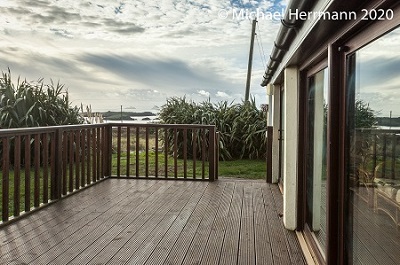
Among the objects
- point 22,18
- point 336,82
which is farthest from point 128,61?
point 336,82

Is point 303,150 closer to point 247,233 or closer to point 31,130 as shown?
point 247,233

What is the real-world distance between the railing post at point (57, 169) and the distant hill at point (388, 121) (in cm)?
→ 385

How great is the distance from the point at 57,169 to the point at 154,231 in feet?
6.07

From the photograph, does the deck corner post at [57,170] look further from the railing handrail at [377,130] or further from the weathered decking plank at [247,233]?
the railing handrail at [377,130]

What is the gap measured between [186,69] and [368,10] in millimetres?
10729

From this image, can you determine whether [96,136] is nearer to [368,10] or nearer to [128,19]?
[128,19]

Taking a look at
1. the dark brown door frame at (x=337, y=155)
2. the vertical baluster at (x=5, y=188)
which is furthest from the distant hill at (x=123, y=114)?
the dark brown door frame at (x=337, y=155)

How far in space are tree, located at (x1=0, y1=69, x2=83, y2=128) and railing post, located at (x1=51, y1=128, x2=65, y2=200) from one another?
3.14 meters

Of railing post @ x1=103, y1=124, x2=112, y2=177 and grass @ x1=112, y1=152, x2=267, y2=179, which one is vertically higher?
railing post @ x1=103, y1=124, x2=112, y2=177

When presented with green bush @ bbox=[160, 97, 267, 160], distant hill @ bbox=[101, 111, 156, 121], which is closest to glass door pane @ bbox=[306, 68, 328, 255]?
green bush @ bbox=[160, 97, 267, 160]

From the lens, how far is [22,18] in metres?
7.43

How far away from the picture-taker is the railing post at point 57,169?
430 cm

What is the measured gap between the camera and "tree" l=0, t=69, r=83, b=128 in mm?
7020

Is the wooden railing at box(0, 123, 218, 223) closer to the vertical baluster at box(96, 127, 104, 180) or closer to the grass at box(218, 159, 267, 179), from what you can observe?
the vertical baluster at box(96, 127, 104, 180)
